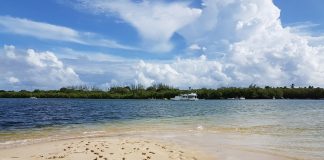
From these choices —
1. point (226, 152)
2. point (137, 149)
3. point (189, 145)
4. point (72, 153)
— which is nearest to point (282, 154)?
point (226, 152)

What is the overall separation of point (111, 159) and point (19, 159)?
13.9 feet

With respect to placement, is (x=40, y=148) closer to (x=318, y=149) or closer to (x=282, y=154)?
(x=282, y=154)

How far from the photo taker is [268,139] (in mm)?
27234

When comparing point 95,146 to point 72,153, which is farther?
point 95,146

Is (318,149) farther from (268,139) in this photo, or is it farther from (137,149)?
(137,149)

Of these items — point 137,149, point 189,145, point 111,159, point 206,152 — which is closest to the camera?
point 111,159

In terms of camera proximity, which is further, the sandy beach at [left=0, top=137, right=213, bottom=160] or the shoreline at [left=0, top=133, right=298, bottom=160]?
the shoreline at [left=0, top=133, right=298, bottom=160]

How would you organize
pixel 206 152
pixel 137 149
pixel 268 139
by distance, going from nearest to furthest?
pixel 137 149, pixel 206 152, pixel 268 139

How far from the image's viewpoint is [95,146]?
2078cm

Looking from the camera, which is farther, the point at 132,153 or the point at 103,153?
the point at 132,153

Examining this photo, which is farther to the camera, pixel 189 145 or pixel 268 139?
pixel 268 139

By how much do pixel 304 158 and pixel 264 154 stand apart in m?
2.04

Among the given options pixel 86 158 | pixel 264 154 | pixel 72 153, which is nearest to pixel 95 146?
pixel 72 153

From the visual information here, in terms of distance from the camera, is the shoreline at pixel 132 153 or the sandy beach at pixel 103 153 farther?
the shoreline at pixel 132 153
